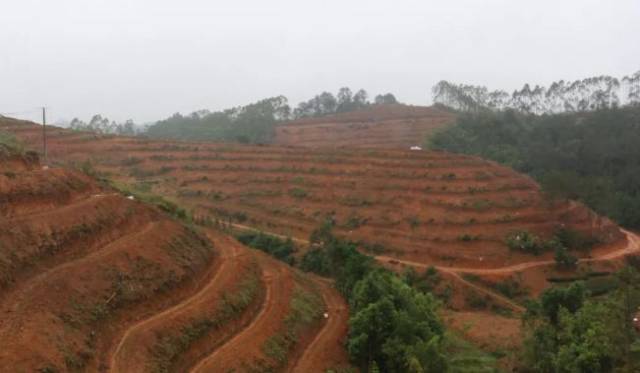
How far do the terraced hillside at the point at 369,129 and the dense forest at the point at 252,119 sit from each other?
3.33 metres

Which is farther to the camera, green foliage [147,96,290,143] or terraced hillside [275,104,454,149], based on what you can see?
green foliage [147,96,290,143]

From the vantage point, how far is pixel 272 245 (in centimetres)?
3738

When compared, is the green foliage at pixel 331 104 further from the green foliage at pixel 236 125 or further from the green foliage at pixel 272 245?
the green foliage at pixel 272 245

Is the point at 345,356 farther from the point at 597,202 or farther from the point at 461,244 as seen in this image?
the point at 597,202

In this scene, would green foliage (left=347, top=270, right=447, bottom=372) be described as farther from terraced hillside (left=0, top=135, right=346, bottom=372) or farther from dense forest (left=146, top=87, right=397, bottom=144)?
dense forest (left=146, top=87, right=397, bottom=144)

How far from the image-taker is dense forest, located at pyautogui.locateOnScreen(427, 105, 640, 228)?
163 ft

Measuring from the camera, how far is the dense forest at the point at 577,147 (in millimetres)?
49594

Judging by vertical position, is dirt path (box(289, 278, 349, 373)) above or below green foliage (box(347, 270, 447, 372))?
below

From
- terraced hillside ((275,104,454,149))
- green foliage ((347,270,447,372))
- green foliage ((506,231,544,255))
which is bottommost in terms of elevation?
green foliage ((506,231,544,255))

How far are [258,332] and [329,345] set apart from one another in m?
3.03

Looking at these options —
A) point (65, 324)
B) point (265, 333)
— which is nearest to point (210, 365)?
point (265, 333)

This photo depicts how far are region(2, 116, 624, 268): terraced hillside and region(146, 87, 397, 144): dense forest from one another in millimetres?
13128

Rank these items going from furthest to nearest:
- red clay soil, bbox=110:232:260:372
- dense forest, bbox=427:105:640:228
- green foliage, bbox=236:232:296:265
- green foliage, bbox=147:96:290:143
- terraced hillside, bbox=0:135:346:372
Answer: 1. green foliage, bbox=147:96:290:143
2. dense forest, bbox=427:105:640:228
3. green foliage, bbox=236:232:296:265
4. red clay soil, bbox=110:232:260:372
5. terraced hillside, bbox=0:135:346:372

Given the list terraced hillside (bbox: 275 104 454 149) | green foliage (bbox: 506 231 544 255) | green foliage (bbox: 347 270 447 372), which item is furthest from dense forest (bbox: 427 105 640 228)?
green foliage (bbox: 347 270 447 372)
